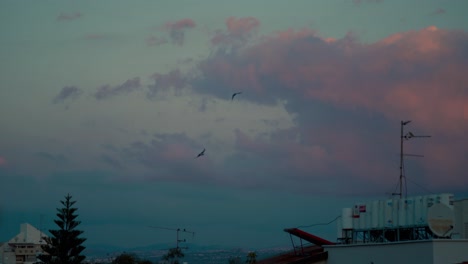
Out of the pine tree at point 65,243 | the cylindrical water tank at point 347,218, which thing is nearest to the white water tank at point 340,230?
the cylindrical water tank at point 347,218

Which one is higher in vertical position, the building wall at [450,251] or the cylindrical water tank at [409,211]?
the cylindrical water tank at [409,211]

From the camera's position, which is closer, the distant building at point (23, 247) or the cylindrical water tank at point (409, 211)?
the cylindrical water tank at point (409, 211)

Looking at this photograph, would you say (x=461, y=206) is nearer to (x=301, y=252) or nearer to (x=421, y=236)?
(x=421, y=236)

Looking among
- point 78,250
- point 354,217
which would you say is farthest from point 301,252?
point 78,250

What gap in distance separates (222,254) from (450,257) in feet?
549

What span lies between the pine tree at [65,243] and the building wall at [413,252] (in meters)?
47.7

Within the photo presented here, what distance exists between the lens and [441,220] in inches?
1163

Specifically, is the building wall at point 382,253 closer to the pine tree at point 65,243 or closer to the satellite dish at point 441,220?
the satellite dish at point 441,220

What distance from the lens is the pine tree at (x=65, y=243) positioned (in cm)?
7475

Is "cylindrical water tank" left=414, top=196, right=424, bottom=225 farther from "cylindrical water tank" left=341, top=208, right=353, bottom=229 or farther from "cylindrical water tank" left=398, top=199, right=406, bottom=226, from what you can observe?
"cylindrical water tank" left=341, top=208, right=353, bottom=229

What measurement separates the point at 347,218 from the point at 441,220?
248 inches

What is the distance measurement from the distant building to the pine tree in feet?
234

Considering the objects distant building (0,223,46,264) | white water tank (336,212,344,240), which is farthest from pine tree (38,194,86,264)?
distant building (0,223,46,264)

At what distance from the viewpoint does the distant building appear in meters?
146
